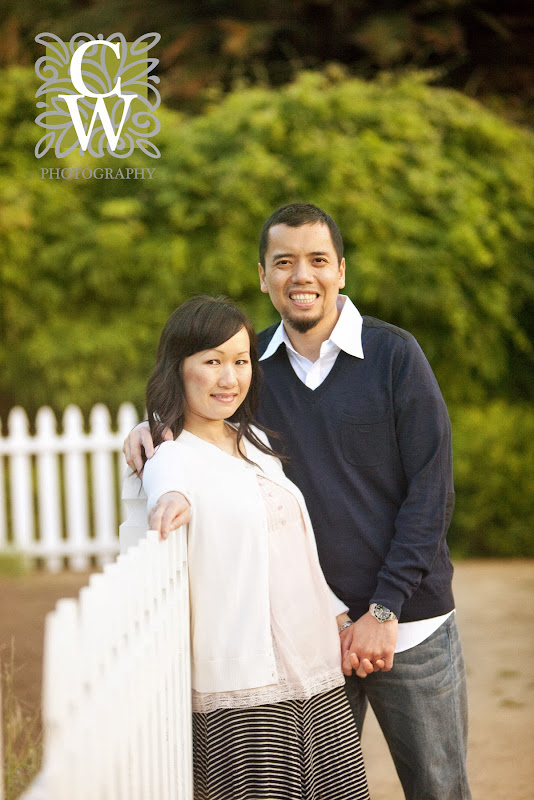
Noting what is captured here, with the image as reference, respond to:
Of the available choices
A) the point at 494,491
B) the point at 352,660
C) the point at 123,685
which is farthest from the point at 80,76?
the point at 123,685

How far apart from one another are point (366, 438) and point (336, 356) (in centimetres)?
27

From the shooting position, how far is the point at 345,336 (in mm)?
2488

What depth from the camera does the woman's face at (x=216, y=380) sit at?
2.31m

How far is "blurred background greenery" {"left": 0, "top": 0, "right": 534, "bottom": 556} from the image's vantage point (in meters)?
7.27

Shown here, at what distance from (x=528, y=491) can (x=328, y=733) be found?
5041mm

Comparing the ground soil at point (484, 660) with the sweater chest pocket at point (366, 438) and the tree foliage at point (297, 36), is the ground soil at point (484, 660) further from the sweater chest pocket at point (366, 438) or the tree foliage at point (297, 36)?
the tree foliage at point (297, 36)

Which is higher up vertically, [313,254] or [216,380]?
[313,254]

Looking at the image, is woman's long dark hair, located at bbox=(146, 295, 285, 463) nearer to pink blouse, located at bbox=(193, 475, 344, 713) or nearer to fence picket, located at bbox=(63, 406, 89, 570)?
pink blouse, located at bbox=(193, 475, 344, 713)

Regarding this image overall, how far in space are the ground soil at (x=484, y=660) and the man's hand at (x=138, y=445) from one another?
1.84 m

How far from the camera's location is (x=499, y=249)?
24.9 feet

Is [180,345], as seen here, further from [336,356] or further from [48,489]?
[48,489]

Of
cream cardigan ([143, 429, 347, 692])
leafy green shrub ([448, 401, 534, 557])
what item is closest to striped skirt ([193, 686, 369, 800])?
cream cardigan ([143, 429, 347, 692])

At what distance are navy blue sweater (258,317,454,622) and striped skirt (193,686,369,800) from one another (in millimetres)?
343

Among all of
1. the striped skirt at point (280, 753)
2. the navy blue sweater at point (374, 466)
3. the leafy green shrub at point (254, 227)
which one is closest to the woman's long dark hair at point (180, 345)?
the navy blue sweater at point (374, 466)
